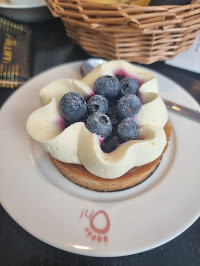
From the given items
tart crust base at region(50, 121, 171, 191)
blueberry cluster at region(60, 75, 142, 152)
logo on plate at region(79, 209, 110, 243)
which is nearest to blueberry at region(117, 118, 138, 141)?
blueberry cluster at region(60, 75, 142, 152)

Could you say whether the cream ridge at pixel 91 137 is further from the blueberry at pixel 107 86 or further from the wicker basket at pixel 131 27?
the wicker basket at pixel 131 27

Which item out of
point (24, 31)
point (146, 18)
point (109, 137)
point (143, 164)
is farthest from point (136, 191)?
point (24, 31)

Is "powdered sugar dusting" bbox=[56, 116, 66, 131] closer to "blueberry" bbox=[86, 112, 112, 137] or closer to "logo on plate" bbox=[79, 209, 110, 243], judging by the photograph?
"blueberry" bbox=[86, 112, 112, 137]

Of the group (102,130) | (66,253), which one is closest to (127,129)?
(102,130)

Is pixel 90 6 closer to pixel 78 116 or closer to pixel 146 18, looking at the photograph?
pixel 146 18

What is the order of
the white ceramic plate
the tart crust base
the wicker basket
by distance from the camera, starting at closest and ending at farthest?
the white ceramic plate < the tart crust base < the wicker basket

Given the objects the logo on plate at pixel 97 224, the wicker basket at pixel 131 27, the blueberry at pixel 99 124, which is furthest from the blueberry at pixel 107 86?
the logo on plate at pixel 97 224

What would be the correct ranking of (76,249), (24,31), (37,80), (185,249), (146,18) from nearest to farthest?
(76,249)
(185,249)
(146,18)
(37,80)
(24,31)
